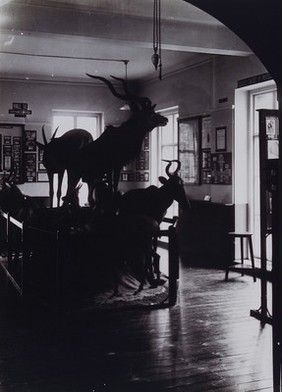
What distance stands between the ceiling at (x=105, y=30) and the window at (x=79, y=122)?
8.09ft

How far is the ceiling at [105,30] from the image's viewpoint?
21.4ft

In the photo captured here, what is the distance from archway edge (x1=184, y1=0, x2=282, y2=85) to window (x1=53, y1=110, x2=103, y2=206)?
893 cm

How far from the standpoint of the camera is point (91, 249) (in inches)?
232

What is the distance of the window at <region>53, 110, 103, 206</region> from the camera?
1177cm

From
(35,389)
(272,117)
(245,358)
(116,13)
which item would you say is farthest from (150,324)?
(116,13)

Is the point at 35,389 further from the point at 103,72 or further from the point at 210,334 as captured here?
the point at 103,72

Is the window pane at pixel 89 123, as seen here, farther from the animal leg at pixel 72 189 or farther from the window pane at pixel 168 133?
the animal leg at pixel 72 189

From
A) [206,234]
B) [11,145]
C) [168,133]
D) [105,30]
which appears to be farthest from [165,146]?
[105,30]

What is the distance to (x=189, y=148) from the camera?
384 inches

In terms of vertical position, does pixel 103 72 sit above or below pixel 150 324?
above

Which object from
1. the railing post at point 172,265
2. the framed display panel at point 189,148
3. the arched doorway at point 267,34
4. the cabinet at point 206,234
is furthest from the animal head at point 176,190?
the arched doorway at point 267,34

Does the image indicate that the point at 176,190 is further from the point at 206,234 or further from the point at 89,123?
the point at 89,123

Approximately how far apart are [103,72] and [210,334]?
736 centimetres

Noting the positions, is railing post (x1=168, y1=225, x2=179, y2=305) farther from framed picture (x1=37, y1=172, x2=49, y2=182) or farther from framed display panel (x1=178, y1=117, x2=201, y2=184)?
framed picture (x1=37, y1=172, x2=49, y2=182)
